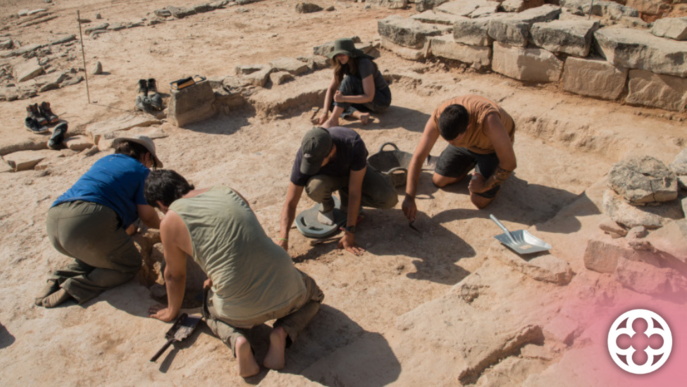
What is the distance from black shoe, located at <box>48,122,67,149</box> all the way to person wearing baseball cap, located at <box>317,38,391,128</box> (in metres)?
3.32

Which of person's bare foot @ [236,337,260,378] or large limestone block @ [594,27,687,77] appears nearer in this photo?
person's bare foot @ [236,337,260,378]

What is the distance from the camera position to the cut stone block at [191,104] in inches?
247

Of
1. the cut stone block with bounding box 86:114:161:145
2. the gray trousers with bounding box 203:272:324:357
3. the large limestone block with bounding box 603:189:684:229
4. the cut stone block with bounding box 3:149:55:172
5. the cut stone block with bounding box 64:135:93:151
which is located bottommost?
the cut stone block with bounding box 3:149:55:172

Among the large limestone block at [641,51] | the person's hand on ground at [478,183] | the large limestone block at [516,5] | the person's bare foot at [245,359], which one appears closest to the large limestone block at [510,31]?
the large limestone block at [641,51]

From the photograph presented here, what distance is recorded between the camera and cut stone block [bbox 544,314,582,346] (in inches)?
105

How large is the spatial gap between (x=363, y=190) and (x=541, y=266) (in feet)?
5.07

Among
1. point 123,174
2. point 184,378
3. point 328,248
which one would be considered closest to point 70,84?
point 123,174

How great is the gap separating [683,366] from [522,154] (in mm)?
3108

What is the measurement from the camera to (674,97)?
505cm

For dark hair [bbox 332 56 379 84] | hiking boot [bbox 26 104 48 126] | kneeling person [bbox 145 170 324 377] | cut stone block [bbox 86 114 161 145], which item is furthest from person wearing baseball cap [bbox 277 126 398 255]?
hiking boot [bbox 26 104 48 126]

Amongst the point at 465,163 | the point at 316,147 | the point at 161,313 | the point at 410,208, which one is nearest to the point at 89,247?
the point at 161,313

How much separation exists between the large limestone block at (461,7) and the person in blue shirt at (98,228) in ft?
19.4

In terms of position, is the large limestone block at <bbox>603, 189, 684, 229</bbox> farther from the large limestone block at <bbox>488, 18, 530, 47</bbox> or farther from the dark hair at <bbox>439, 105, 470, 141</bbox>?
the large limestone block at <bbox>488, 18, 530, 47</bbox>

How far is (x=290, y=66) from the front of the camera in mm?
7316
